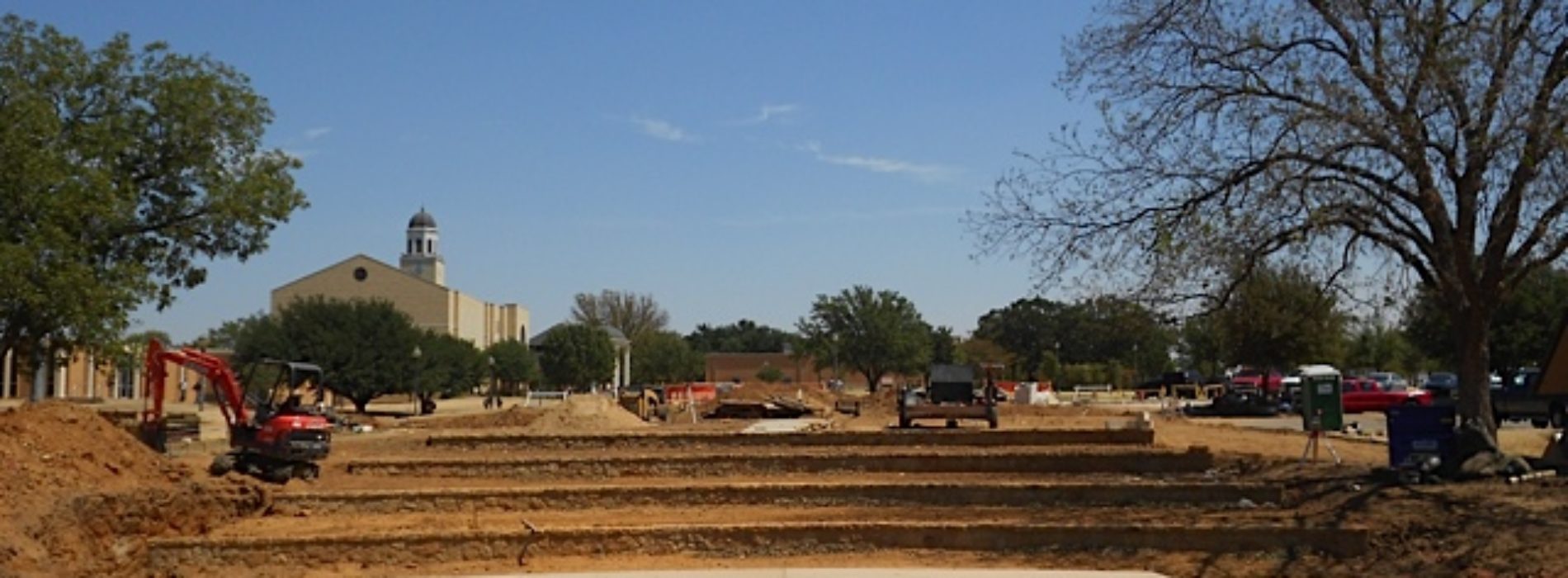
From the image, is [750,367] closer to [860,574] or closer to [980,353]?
[980,353]

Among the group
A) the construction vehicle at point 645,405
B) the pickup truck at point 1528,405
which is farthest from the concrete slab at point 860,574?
the construction vehicle at point 645,405

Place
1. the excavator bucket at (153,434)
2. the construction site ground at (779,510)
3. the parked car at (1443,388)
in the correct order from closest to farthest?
the construction site ground at (779,510), the excavator bucket at (153,434), the parked car at (1443,388)

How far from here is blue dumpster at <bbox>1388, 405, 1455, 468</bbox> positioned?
15594 mm

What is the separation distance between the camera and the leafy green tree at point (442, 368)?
165ft

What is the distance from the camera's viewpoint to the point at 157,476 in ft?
60.6

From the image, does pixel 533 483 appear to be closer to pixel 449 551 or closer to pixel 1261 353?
pixel 449 551

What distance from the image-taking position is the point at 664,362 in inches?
4097

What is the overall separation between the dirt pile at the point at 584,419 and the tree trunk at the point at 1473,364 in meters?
16.2

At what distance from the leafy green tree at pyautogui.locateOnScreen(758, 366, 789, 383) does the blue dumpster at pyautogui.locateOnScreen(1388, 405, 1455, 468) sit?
8123cm

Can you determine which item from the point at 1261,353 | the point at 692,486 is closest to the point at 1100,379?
the point at 1261,353

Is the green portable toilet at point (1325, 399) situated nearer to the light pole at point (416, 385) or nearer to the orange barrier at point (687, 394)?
the orange barrier at point (687, 394)

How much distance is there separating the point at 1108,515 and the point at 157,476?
11842 mm

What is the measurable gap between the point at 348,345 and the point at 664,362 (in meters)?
56.0

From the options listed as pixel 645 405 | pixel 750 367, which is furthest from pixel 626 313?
pixel 645 405
